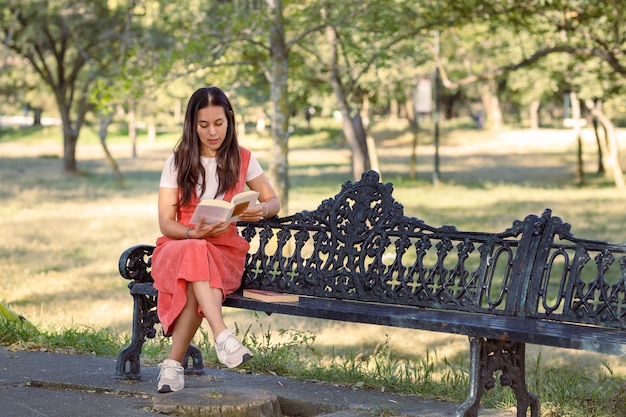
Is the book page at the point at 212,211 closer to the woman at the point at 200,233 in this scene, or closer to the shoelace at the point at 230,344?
the woman at the point at 200,233

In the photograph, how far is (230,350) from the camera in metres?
4.79

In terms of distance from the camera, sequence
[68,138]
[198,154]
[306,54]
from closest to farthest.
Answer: [198,154] → [306,54] → [68,138]

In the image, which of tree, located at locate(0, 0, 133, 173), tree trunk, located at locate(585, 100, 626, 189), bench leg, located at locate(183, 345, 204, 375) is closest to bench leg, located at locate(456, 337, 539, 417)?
bench leg, located at locate(183, 345, 204, 375)

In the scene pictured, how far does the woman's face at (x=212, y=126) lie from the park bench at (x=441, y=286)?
59 cm

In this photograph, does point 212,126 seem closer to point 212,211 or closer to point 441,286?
point 212,211

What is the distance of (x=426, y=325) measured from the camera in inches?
183

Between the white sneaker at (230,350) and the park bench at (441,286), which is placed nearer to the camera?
the park bench at (441,286)

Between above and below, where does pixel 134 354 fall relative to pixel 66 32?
below

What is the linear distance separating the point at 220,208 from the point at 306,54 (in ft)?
65.8

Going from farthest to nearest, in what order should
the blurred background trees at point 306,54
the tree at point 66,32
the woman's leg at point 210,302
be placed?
the tree at point 66,32
the blurred background trees at point 306,54
the woman's leg at point 210,302

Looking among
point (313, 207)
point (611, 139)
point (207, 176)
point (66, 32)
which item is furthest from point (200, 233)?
point (66, 32)

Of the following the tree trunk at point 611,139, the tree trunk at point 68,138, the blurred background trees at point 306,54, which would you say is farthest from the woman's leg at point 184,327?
the tree trunk at point 68,138

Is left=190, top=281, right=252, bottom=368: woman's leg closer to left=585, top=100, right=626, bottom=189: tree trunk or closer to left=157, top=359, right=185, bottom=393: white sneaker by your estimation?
left=157, top=359, right=185, bottom=393: white sneaker

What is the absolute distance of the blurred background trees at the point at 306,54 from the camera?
45.4 feet
